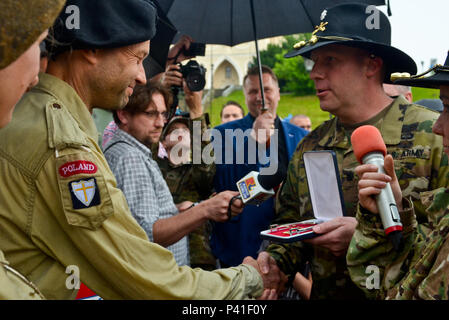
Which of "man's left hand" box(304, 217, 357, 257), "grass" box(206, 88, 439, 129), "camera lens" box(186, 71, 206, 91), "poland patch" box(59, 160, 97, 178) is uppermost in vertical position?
"poland patch" box(59, 160, 97, 178)

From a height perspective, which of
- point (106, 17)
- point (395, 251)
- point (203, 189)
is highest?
point (106, 17)

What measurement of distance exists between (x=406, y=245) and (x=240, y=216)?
87.7 inches

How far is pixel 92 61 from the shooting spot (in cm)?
196

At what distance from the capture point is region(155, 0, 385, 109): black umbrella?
12.0 ft

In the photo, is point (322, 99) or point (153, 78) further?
point (153, 78)

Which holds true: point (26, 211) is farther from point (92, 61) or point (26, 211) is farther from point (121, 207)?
point (92, 61)

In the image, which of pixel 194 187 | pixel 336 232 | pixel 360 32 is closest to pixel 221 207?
pixel 336 232

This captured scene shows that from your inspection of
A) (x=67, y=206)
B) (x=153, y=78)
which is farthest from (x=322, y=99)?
(x=67, y=206)

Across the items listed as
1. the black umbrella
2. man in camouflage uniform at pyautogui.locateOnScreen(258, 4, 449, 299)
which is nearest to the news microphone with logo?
man in camouflage uniform at pyautogui.locateOnScreen(258, 4, 449, 299)

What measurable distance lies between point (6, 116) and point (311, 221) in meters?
1.73

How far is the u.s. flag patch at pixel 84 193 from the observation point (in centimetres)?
153

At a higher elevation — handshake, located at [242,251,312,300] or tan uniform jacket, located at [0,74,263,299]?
tan uniform jacket, located at [0,74,263,299]

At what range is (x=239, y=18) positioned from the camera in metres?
3.99

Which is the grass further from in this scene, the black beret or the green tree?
the black beret
